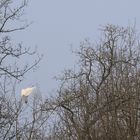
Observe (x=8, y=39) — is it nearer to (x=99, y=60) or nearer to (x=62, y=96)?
(x=62, y=96)

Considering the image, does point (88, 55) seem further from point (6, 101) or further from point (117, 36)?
point (6, 101)

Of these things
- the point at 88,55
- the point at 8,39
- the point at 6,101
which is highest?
the point at 88,55

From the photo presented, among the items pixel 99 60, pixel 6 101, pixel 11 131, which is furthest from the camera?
pixel 99 60

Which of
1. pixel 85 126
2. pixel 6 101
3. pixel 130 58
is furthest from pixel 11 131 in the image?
pixel 130 58

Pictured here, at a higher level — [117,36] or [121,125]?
[117,36]

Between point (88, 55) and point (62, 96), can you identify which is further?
point (88, 55)

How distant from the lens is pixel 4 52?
35.0ft

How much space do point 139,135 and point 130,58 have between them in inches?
115

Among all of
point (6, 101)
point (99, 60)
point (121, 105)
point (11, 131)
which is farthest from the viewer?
point (99, 60)

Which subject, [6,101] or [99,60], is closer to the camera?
[6,101]

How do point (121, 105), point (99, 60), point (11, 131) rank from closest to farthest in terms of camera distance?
point (11, 131), point (121, 105), point (99, 60)

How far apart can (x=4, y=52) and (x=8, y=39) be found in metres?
0.30

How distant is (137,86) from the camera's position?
12656 mm

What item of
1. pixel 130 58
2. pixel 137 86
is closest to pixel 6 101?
pixel 137 86
